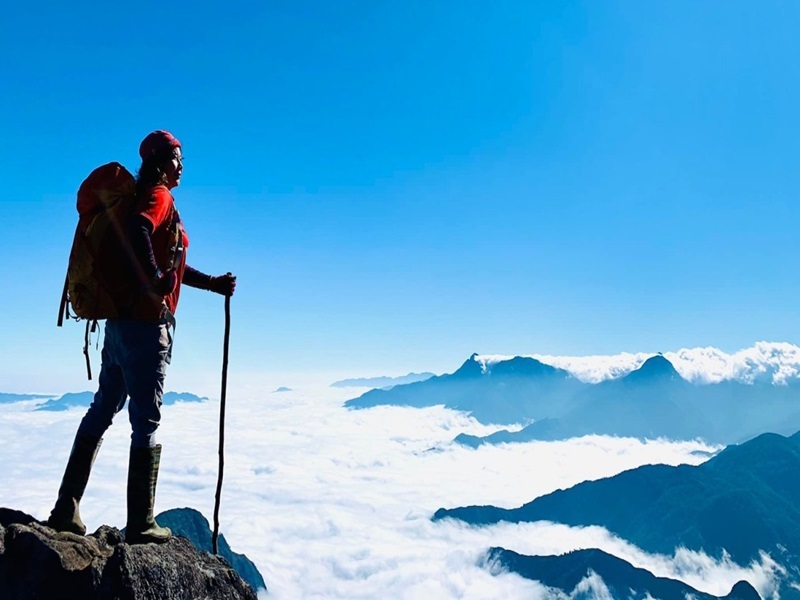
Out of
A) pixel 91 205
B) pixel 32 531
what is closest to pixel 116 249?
pixel 91 205

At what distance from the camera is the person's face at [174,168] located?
682cm

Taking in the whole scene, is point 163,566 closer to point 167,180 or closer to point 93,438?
point 93,438

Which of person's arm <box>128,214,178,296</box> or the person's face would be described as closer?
person's arm <box>128,214,178,296</box>

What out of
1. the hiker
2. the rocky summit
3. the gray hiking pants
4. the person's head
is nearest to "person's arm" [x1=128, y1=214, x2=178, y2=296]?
the hiker

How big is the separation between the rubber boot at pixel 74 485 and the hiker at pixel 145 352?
11 millimetres

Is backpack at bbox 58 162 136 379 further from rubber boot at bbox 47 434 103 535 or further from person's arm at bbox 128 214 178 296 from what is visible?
rubber boot at bbox 47 434 103 535

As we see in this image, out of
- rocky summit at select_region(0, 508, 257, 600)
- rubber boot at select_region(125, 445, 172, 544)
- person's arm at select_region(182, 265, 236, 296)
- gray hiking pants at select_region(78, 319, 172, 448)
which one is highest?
person's arm at select_region(182, 265, 236, 296)

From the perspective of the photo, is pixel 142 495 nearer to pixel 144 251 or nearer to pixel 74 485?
pixel 74 485

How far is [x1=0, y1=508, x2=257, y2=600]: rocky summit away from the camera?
605cm

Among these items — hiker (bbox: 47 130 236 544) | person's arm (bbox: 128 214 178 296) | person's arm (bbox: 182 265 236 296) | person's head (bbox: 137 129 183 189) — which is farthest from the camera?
person's arm (bbox: 182 265 236 296)

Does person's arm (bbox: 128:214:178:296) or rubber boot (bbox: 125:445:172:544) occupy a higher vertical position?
person's arm (bbox: 128:214:178:296)

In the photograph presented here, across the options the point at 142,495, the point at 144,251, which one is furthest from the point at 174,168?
the point at 142,495

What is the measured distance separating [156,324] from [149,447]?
150cm

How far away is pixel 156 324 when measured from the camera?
6.60 m
